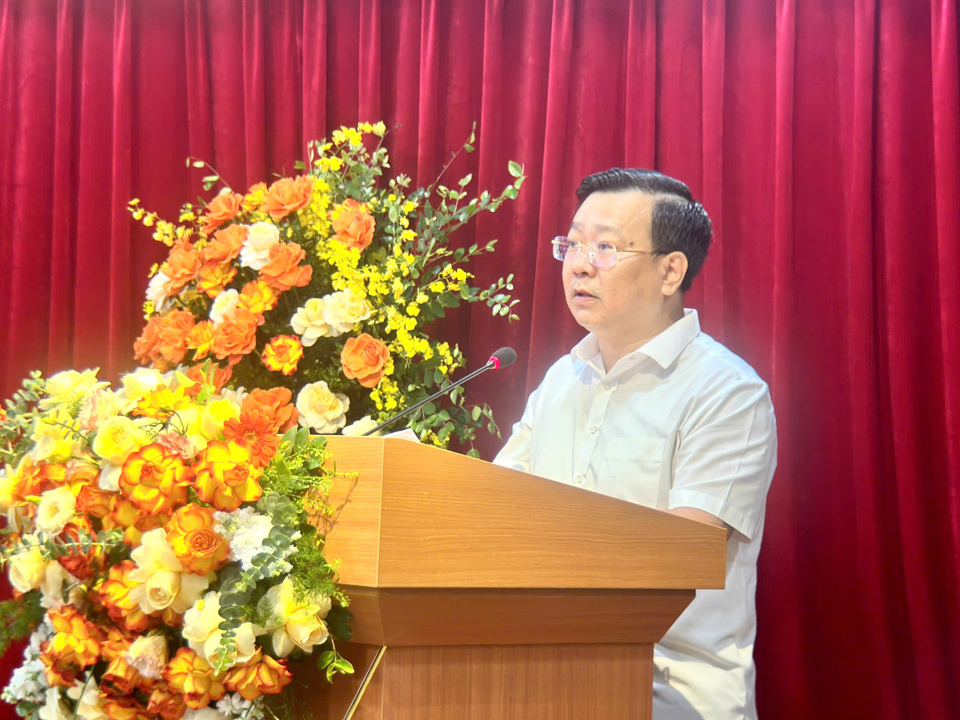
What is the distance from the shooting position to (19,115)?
3119 millimetres

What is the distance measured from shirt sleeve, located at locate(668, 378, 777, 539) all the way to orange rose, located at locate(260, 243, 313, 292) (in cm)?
89

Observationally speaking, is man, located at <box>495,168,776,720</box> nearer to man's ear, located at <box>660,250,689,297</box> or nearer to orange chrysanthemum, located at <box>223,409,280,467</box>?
man's ear, located at <box>660,250,689,297</box>

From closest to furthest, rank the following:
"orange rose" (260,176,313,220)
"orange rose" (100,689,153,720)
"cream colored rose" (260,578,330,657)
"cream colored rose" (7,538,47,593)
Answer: "cream colored rose" (260,578,330,657), "orange rose" (100,689,153,720), "cream colored rose" (7,538,47,593), "orange rose" (260,176,313,220)

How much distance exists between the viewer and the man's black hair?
7.25ft

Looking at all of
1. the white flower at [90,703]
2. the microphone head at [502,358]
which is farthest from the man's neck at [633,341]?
the white flower at [90,703]

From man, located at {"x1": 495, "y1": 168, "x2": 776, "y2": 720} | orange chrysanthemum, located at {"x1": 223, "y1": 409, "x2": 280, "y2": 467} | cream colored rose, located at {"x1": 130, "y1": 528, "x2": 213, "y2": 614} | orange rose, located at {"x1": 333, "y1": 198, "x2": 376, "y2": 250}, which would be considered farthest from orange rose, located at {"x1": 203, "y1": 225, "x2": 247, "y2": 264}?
cream colored rose, located at {"x1": 130, "y1": 528, "x2": 213, "y2": 614}

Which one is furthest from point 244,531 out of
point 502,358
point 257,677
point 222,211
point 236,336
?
point 222,211

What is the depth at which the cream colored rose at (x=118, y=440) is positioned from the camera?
1224 millimetres

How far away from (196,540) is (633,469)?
1.13m

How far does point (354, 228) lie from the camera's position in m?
2.23

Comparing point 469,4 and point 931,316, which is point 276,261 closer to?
point 469,4

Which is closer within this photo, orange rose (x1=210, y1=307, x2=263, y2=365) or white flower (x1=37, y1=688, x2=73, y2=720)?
white flower (x1=37, y1=688, x2=73, y2=720)

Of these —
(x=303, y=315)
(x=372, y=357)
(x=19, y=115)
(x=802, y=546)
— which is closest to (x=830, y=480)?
(x=802, y=546)

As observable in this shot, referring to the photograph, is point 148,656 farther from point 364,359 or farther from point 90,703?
point 364,359
